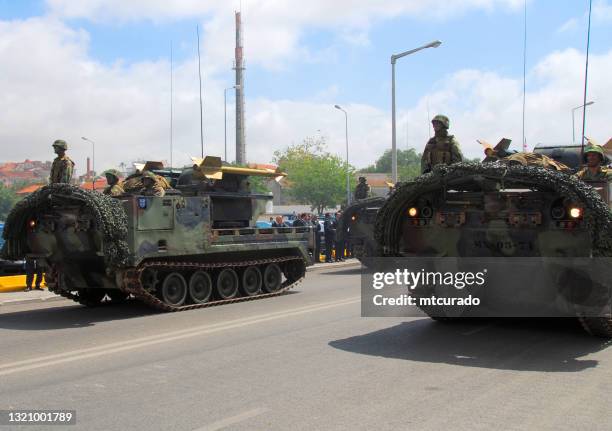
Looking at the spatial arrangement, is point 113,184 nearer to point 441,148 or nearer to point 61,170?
point 61,170

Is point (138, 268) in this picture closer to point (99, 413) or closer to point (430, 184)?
point (430, 184)

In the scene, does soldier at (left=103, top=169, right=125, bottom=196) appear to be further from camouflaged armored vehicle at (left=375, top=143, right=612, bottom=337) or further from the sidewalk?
camouflaged armored vehicle at (left=375, top=143, right=612, bottom=337)

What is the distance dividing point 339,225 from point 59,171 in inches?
397

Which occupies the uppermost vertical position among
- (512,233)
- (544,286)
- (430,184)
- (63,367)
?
(430,184)

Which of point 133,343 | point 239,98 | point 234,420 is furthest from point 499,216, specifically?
point 239,98

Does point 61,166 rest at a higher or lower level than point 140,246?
higher

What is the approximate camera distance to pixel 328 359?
7559 millimetres

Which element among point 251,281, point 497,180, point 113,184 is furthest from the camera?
point 251,281

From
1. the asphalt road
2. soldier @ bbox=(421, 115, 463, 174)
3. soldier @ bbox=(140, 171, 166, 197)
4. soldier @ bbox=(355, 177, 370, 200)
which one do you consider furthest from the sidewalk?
soldier @ bbox=(355, 177, 370, 200)

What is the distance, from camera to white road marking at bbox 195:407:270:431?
16.8ft

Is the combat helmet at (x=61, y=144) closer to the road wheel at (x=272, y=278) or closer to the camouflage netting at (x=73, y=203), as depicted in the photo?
the camouflage netting at (x=73, y=203)

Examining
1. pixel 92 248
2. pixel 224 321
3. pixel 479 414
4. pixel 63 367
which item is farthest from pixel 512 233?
pixel 92 248

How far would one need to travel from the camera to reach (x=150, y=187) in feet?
40.8

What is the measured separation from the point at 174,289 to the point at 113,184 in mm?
2418
